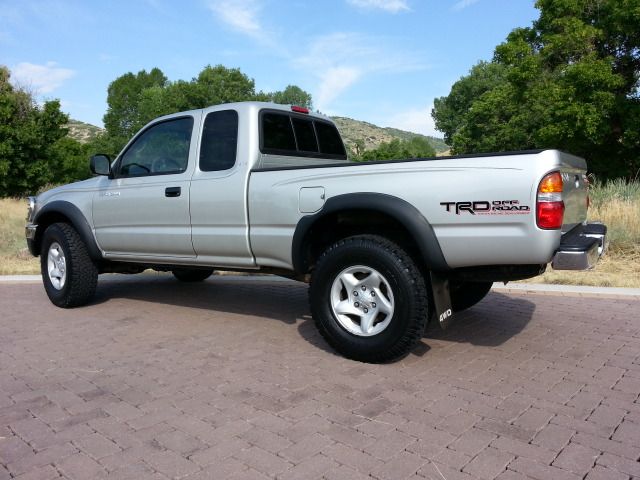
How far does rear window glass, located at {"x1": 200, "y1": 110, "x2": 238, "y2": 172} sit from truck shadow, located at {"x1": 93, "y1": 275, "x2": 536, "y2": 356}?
1.72 meters

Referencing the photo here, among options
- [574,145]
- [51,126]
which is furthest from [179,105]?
[574,145]

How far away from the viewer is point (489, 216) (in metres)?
3.51

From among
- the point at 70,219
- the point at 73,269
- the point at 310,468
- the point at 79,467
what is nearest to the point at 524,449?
the point at 310,468

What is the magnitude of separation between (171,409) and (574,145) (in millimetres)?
22632

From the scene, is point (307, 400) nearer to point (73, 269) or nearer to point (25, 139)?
point (73, 269)

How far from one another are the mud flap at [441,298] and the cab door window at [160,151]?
8.83ft

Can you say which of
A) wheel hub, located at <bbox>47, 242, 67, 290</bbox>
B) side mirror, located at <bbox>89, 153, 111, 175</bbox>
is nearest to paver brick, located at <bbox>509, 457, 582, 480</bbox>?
side mirror, located at <bbox>89, 153, 111, 175</bbox>

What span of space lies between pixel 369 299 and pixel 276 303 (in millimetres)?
2550

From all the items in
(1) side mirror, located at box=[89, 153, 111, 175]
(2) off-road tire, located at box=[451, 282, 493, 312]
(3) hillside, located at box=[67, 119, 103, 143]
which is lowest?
(2) off-road tire, located at box=[451, 282, 493, 312]

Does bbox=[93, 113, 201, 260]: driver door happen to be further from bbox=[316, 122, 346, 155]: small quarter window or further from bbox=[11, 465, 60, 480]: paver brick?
bbox=[11, 465, 60, 480]: paver brick

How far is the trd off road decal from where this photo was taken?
3.41m

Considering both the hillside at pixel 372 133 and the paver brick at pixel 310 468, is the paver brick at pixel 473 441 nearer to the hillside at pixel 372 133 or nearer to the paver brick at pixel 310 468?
the paver brick at pixel 310 468

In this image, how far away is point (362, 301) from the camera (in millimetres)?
4102

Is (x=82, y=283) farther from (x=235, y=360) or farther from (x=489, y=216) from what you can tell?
(x=489, y=216)
